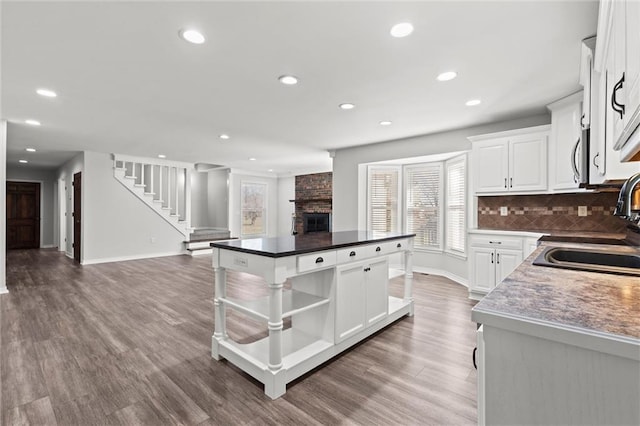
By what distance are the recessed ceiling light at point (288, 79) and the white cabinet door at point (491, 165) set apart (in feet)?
8.92

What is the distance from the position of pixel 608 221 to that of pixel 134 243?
8454mm

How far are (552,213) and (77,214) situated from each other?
8892 mm

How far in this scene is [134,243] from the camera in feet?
23.3

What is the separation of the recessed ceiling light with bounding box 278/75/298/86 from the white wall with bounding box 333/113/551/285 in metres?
2.90

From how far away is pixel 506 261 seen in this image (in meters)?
3.68

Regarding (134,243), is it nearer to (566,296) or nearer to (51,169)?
(51,169)

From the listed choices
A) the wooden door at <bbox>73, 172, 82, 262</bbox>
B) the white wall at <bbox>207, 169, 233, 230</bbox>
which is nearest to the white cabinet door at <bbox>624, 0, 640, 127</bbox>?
the wooden door at <bbox>73, 172, 82, 262</bbox>

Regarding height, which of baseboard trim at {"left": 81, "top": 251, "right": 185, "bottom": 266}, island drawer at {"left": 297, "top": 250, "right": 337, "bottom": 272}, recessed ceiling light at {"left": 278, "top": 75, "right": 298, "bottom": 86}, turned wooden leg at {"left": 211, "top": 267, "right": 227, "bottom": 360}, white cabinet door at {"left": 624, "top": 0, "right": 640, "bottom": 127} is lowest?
baseboard trim at {"left": 81, "top": 251, "right": 185, "bottom": 266}

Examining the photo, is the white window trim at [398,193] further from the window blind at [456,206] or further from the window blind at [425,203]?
the window blind at [456,206]

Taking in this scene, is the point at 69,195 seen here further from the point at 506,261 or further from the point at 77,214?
the point at 506,261

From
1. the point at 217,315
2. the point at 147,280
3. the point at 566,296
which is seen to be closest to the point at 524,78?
the point at 566,296

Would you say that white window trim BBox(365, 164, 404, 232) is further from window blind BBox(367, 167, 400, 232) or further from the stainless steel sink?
the stainless steel sink

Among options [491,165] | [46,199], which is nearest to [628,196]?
[491,165]

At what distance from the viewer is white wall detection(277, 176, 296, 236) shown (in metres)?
10.1
